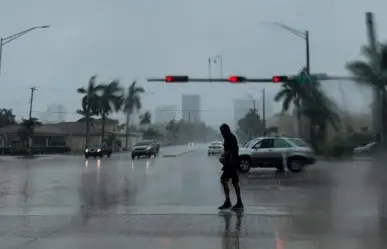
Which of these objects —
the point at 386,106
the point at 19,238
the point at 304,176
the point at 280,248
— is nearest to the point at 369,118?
the point at 386,106

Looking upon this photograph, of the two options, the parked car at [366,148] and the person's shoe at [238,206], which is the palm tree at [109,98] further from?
the person's shoe at [238,206]

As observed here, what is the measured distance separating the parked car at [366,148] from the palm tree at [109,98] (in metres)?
63.4

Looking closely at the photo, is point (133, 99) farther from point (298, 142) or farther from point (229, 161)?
point (229, 161)

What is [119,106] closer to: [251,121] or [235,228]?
[251,121]

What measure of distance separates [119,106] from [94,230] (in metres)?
72.2

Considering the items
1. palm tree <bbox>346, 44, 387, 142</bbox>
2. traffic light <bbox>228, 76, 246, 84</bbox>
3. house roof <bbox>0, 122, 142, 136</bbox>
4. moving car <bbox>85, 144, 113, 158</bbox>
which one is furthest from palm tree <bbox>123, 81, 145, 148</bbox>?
palm tree <bbox>346, 44, 387, 142</bbox>

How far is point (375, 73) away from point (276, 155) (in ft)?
26.6

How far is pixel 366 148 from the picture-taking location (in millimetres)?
17188

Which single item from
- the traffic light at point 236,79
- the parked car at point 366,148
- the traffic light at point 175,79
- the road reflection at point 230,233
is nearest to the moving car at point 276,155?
the traffic light at point 236,79

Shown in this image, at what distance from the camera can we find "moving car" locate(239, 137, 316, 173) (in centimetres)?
2477

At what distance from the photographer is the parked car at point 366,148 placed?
56.3 ft

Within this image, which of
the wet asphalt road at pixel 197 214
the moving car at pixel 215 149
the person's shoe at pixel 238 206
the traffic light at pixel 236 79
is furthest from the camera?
the moving car at pixel 215 149

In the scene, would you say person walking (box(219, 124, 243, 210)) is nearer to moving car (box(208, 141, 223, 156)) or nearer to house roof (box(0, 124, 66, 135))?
moving car (box(208, 141, 223, 156))

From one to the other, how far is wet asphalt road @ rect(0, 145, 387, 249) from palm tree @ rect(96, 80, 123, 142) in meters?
59.7
